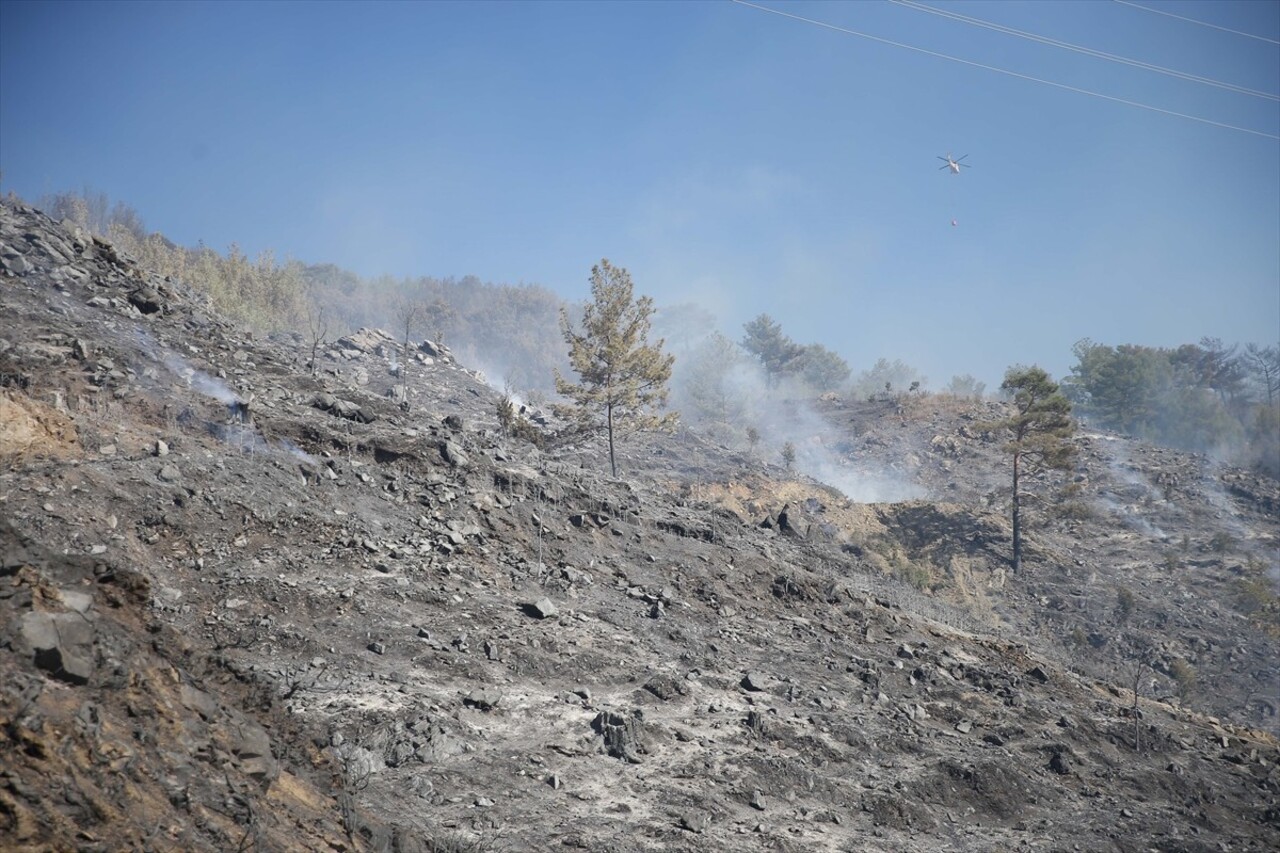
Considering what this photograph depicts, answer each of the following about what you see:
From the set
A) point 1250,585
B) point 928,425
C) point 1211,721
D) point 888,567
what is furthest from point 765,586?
point 928,425

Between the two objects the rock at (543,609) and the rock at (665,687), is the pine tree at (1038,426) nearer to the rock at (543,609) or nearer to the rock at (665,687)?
the rock at (665,687)

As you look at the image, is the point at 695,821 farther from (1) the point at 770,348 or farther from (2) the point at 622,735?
(1) the point at 770,348

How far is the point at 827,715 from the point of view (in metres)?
16.0

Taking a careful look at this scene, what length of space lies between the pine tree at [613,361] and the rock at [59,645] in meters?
27.5

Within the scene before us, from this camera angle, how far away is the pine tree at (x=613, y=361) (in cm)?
3441

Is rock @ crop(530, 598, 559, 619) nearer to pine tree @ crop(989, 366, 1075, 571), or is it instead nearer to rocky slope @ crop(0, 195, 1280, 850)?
rocky slope @ crop(0, 195, 1280, 850)

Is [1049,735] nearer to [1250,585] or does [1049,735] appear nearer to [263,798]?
[263,798]

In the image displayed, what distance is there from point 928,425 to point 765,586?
1615 inches

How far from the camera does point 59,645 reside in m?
6.34

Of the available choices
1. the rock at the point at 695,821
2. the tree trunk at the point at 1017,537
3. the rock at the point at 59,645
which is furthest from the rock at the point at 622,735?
the tree trunk at the point at 1017,537

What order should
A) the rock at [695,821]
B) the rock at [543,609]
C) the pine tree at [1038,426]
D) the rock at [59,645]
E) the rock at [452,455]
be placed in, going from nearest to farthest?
the rock at [59,645] < the rock at [695,821] < the rock at [543,609] < the rock at [452,455] < the pine tree at [1038,426]

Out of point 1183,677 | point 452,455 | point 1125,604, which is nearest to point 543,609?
point 452,455

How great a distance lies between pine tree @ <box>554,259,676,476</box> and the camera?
34406 mm

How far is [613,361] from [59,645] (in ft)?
94.5
